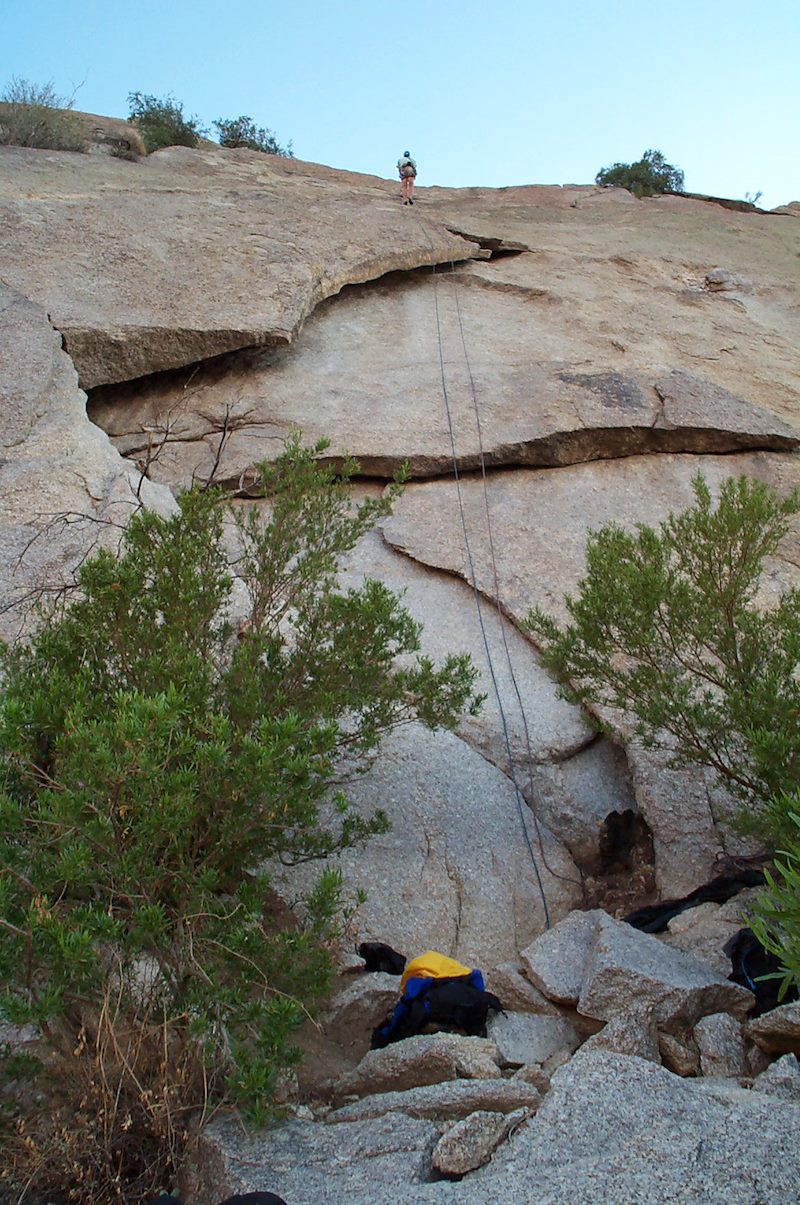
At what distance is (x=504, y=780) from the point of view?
261 inches

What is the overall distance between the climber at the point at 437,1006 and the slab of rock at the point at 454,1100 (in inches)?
27.0

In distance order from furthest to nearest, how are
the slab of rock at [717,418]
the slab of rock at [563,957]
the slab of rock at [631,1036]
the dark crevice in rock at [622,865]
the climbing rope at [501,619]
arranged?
the slab of rock at [717,418] < the climbing rope at [501,619] < the dark crevice in rock at [622,865] < the slab of rock at [563,957] < the slab of rock at [631,1036]

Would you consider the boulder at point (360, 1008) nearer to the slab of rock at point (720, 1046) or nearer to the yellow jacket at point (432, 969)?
the yellow jacket at point (432, 969)

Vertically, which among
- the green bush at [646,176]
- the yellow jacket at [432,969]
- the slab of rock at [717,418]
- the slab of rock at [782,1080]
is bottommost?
the yellow jacket at [432,969]

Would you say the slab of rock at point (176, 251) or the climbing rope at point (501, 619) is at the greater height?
the slab of rock at point (176, 251)

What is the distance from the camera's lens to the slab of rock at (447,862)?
5574mm

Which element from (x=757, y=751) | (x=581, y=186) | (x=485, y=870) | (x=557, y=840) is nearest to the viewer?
(x=757, y=751)

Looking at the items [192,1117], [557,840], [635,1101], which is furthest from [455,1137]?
[557,840]

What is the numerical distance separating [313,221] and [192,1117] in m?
10.6

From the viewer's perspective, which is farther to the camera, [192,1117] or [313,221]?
[313,221]

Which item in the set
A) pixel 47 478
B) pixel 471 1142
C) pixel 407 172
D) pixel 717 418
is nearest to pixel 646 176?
pixel 407 172

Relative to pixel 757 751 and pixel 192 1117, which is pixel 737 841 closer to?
pixel 757 751

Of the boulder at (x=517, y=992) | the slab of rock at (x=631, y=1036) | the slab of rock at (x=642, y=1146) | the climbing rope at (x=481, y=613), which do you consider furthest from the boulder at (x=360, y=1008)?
the climbing rope at (x=481, y=613)

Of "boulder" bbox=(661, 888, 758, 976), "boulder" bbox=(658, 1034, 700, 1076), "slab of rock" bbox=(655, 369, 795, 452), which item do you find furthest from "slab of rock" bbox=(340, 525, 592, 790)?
"slab of rock" bbox=(655, 369, 795, 452)
